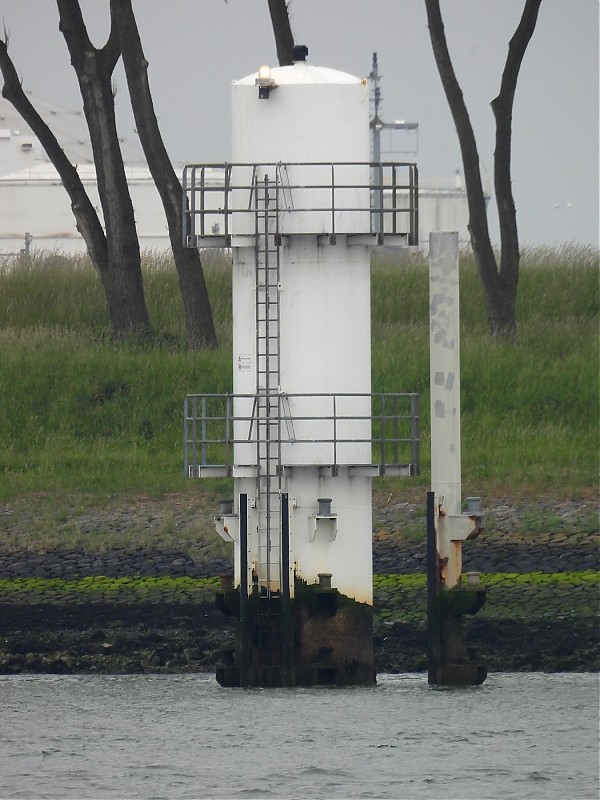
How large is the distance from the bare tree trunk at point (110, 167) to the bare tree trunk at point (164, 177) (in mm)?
554

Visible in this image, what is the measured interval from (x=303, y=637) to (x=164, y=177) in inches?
681

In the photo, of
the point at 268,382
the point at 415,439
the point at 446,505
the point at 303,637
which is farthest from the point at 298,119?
the point at 303,637

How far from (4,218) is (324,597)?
6737 centimetres

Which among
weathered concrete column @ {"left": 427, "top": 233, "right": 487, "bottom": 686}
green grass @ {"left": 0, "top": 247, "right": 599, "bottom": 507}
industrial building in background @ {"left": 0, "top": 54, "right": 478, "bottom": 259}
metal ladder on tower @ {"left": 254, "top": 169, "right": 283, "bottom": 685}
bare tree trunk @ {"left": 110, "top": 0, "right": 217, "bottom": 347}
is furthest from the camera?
industrial building in background @ {"left": 0, "top": 54, "right": 478, "bottom": 259}

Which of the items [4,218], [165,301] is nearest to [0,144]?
[4,218]

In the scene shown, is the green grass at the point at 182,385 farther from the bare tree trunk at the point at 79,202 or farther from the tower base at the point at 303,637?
the tower base at the point at 303,637

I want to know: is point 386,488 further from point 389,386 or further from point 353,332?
point 353,332

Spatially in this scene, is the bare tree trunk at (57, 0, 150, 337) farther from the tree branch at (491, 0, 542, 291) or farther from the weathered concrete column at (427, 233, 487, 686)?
the weathered concrete column at (427, 233, 487, 686)

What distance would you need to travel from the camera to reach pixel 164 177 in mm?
39625

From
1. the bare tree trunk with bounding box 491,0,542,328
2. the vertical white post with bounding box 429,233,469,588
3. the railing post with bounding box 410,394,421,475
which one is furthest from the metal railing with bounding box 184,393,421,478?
the bare tree trunk with bounding box 491,0,542,328

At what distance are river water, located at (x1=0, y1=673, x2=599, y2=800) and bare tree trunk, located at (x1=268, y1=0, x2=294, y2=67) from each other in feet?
51.0

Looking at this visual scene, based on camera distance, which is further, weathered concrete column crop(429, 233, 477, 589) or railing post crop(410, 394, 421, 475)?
railing post crop(410, 394, 421, 475)

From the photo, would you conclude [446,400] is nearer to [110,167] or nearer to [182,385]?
[182,385]

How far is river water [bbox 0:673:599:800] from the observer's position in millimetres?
20156
